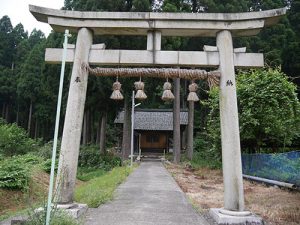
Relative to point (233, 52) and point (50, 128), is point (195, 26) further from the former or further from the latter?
point (50, 128)

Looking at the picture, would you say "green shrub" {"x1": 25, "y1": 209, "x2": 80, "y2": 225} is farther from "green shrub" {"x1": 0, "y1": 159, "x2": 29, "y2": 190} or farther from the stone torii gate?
"green shrub" {"x1": 0, "y1": 159, "x2": 29, "y2": 190}

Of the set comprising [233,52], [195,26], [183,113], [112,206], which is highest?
[183,113]

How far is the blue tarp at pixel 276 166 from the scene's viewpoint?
11654 millimetres

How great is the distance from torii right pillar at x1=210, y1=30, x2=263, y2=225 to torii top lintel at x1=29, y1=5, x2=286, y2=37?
66 centimetres

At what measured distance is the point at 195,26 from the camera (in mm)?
7785

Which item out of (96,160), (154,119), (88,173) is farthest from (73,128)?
(154,119)

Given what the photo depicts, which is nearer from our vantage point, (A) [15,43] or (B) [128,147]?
(B) [128,147]

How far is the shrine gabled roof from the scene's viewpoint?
3522cm

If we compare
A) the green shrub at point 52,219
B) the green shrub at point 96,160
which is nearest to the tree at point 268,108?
the green shrub at point 52,219

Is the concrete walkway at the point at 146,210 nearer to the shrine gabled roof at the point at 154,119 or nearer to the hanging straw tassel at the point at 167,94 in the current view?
the hanging straw tassel at the point at 167,94

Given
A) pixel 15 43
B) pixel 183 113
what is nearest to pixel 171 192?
pixel 183 113

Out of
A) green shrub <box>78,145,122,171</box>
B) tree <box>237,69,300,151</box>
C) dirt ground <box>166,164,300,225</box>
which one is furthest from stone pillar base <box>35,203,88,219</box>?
green shrub <box>78,145,122,171</box>

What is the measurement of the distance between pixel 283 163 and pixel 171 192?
14.2 ft

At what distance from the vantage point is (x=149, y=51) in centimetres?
775
